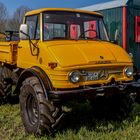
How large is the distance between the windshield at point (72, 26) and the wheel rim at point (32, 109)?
1132 millimetres

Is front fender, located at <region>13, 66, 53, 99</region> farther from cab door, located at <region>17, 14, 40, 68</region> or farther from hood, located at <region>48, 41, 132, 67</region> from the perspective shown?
hood, located at <region>48, 41, 132, 67</region>

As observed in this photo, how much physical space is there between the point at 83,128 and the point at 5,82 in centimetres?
279

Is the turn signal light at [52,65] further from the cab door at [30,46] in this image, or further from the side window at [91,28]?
the side window at [91,28]

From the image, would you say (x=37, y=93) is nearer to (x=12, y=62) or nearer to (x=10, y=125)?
(x=10, y=125)

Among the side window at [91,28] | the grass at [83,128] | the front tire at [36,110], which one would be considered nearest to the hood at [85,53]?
the side window at [91,28]

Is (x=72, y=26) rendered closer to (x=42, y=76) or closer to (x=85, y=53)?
(x=85, y=53)

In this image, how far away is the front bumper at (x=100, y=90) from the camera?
20.1ft

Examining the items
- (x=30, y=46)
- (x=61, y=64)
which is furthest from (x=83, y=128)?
(x=30, y=46)

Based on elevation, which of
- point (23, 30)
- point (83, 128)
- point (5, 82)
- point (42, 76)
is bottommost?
point (83, 128)

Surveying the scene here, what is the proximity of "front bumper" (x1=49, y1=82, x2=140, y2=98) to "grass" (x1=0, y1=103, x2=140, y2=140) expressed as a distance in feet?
2.36

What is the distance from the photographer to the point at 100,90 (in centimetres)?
641

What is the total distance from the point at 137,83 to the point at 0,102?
3.82 meters

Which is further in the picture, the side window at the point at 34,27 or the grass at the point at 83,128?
the side window at the point at 34,27

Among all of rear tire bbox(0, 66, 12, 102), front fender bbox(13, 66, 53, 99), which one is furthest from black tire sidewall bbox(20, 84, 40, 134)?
rear tire bbox(0, 66, 12, 102)
